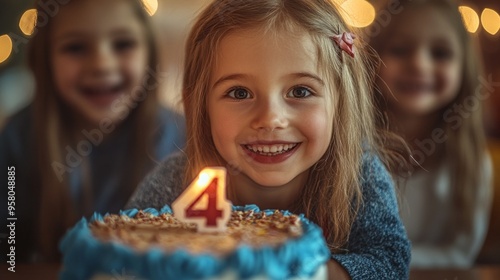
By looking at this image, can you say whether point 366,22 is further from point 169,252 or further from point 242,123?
point 169,252

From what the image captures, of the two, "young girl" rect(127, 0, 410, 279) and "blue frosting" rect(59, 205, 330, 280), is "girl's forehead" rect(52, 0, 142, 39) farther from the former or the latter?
"blue frosting" rect(59, 205, 330, 280)

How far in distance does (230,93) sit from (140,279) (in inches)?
20.8

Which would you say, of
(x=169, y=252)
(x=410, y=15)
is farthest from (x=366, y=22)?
(x=169, y=252)

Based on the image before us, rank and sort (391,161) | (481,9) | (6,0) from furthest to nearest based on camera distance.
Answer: (481,9) < (6,0) < (391,161)

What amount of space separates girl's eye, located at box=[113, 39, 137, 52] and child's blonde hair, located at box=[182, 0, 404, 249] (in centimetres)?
52

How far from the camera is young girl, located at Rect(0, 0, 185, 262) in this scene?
75.5 inches

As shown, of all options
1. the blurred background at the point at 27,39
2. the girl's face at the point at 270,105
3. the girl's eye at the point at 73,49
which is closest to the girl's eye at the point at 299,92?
the girl's face at the point at 270,105

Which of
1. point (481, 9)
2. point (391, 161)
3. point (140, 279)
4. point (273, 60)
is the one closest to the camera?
point (140, 279)

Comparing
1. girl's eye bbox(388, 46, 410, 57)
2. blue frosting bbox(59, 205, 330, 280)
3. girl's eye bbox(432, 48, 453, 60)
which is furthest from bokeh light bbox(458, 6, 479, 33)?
blue frosting bbox(59, 205, 330, 280)

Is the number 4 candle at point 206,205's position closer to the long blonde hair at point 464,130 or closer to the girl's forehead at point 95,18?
the girl's forehead at point 95,18

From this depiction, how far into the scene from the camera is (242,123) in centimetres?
133

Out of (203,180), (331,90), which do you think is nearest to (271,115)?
(331,90)

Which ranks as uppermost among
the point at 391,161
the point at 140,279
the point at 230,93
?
the point at 230,93

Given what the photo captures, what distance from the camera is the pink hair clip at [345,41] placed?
53.1 inches
